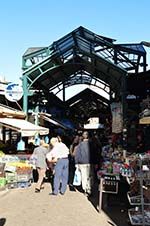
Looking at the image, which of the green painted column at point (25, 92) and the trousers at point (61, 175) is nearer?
the trousers at point (61, 175)

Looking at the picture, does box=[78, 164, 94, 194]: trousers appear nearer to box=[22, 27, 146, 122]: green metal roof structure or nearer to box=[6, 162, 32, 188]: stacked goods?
box=[6, 162, 32, 188]: stacked goods

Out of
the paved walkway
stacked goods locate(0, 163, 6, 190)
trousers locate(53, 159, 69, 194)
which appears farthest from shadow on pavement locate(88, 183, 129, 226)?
stacked goods locate(0, 163, 6, 190)

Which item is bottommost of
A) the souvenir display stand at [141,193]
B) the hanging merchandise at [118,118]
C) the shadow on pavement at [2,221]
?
the shadow on pavement at [2,221]

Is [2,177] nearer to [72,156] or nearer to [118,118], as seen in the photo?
[72,156]

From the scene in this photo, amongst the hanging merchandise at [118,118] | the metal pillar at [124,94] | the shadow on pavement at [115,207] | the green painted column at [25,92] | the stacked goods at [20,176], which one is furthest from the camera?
the green painted column at [25,92]

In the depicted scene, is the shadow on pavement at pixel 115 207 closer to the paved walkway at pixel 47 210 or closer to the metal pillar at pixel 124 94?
the paved walkway at pixel 47 210

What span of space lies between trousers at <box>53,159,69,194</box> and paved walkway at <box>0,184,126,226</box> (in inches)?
10.5

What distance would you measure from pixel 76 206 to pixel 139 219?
2.70 metres

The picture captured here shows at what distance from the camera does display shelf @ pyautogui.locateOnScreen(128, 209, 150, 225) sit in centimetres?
802

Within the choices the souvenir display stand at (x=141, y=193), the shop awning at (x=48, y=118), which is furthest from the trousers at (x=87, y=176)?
the shop awning at (x=48, y=118)

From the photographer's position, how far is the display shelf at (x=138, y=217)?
8.02m

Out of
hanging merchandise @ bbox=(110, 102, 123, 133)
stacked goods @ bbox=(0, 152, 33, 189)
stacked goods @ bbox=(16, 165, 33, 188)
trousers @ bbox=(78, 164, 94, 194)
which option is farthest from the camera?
hanging merchandise @ bbox=(110, 102, 123, 133)

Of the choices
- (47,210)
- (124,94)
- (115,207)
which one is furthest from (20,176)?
(124,94)

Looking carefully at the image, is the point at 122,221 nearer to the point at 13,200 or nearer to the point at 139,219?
the point at 139,219
